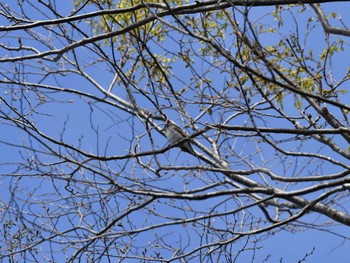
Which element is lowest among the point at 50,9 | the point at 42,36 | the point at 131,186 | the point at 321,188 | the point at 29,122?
the point at 321,188

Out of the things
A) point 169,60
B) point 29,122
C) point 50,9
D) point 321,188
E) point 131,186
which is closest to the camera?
point 321,188

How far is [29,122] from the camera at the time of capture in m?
5.77

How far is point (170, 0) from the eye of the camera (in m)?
8.66

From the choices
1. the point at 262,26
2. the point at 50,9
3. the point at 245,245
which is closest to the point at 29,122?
the point at 50,9

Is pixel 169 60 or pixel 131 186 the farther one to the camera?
pixel 169 60

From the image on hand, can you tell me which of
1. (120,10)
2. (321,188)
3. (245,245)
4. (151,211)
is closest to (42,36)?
(120,10)

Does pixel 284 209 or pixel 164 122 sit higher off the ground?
pixel 164 122

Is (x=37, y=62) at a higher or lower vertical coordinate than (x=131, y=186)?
higher

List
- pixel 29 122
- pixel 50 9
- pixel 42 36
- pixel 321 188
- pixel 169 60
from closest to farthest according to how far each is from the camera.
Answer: pixel 321 188 < pixel 29 122 < pixel 50 9 < pixel 42 36 < pixel 169 60

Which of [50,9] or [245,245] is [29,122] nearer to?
[50,9]

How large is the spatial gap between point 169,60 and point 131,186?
142 inches

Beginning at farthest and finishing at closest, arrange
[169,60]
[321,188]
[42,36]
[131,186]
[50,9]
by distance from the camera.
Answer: [169,60] < [42,36] < [50,9] < [131,186] < [321,188]

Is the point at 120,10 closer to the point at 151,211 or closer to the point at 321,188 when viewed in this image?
the point at 151,211

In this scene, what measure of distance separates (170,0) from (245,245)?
365 cm
